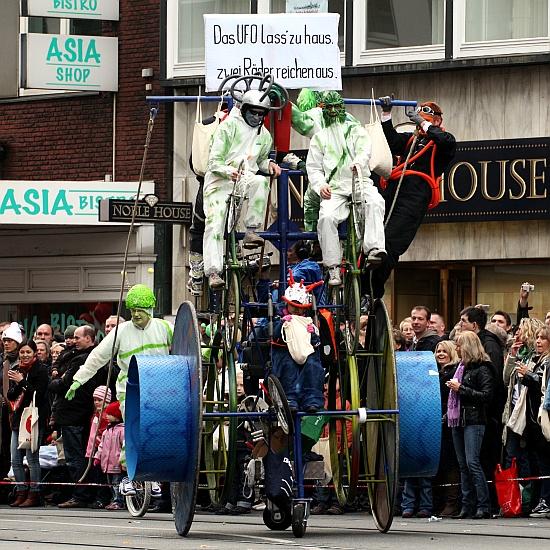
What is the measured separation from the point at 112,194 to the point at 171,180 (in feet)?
3.06

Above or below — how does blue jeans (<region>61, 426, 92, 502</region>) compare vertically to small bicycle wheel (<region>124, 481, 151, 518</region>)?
above

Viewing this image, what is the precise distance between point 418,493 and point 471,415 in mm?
1073

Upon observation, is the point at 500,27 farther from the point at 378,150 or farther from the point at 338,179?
the point at 338,179

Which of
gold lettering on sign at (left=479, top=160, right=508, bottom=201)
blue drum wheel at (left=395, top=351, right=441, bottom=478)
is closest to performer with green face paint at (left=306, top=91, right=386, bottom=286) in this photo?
blue drum wheel at (left=395, top=351, right=441, bottom=478)

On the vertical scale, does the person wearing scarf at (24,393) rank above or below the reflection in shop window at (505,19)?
below

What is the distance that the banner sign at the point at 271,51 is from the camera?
1620 centimetres

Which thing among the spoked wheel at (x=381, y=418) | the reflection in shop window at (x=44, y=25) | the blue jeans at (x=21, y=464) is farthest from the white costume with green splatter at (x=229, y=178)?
the reflection in shop window at (x=44, y=25)

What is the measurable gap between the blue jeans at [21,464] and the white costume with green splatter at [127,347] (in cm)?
360

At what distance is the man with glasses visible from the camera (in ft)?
54.5

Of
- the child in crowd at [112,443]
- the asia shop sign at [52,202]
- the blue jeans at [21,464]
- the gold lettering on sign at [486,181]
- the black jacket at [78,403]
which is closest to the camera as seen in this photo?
the child in crowd at [112,443]

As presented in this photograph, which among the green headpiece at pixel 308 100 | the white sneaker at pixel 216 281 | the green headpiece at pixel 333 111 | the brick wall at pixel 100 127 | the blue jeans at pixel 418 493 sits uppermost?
the brick wall at pixel 100 127

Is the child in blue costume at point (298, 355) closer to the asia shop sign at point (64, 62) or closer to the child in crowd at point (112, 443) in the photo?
the child in crowd at point (112, 443)

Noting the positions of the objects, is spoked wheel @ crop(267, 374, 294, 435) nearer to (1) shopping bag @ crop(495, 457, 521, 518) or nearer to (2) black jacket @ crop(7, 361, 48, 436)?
(1) shopping bag @ crop(495, 457, 521, 518)

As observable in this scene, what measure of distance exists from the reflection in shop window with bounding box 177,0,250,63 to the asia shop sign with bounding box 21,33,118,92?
4.05 ft
